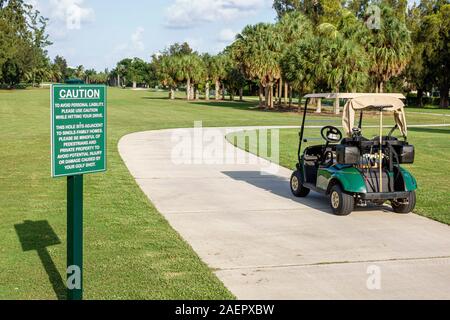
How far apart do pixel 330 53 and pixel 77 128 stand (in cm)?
3754

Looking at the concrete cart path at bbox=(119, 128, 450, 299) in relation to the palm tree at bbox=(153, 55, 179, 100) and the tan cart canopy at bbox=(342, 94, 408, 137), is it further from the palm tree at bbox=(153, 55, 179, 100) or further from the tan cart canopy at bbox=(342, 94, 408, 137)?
the palm tree at bbox=(153, 55, 179, 100)

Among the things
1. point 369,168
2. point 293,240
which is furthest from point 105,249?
point 369,168

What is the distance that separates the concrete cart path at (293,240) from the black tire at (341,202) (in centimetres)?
12

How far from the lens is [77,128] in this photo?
4355 mm

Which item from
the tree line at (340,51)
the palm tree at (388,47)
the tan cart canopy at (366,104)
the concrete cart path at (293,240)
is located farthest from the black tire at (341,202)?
the palm tree at (388,47)

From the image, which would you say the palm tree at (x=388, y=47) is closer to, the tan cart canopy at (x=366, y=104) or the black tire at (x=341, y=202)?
the tan cart canopy at (x=366, y=104)

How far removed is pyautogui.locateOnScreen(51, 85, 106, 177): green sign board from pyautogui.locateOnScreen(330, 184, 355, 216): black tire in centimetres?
438

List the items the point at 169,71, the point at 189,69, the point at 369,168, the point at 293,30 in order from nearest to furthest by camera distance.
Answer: the point at 369,168 → the point at 293,30 → the point at 189,69 → the point at 169,71

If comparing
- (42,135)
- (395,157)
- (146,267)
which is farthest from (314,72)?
(146,267)

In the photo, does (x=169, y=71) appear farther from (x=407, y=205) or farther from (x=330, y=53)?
(x=407, y=205)

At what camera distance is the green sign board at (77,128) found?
4.20 meters

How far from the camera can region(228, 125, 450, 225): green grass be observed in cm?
886

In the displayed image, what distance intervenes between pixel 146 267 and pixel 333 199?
3607 mm

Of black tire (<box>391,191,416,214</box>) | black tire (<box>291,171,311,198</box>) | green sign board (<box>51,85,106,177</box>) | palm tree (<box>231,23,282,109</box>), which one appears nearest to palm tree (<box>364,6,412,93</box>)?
palm tree (<box>231,23,282,109</box>)
